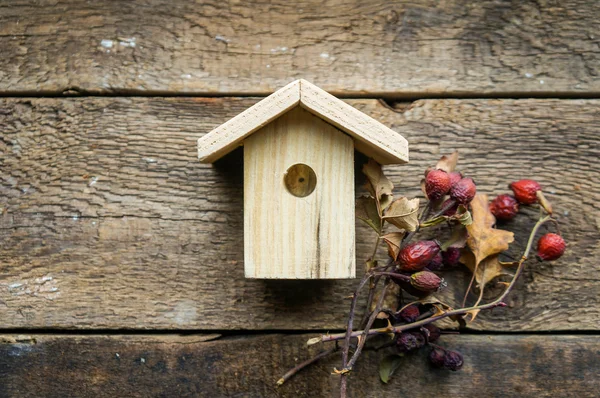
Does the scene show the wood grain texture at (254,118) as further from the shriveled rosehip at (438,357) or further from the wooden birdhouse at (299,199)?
the shriveled rosehip at (438,357)

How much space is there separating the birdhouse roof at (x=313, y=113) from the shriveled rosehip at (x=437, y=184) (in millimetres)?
66

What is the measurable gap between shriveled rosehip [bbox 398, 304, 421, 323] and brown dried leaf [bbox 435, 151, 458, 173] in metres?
0.22

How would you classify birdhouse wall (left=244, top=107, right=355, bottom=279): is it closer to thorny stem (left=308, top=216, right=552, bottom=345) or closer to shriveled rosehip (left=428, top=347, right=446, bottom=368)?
thorny stem (left=308, top=216, right=552, bottom=345)

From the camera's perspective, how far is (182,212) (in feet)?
3.29

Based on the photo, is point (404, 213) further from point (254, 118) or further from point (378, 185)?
point (254, 118)

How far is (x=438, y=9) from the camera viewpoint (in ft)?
3.39

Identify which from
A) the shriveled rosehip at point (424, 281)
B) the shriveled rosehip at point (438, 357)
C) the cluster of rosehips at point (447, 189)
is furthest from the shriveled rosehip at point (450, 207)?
the shriveled rosehip at point (438, 357)

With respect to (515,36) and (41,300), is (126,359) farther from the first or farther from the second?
(515,36)

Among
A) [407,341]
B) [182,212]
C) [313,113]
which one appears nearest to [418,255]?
[407,341]

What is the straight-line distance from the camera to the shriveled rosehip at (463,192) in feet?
2.90

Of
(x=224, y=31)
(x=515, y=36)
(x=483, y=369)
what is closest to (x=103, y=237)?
(x=224, y=31)

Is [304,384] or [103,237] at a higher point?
[103,237]

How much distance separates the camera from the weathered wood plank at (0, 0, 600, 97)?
1018 millimetres

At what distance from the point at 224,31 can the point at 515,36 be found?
0.48 m
